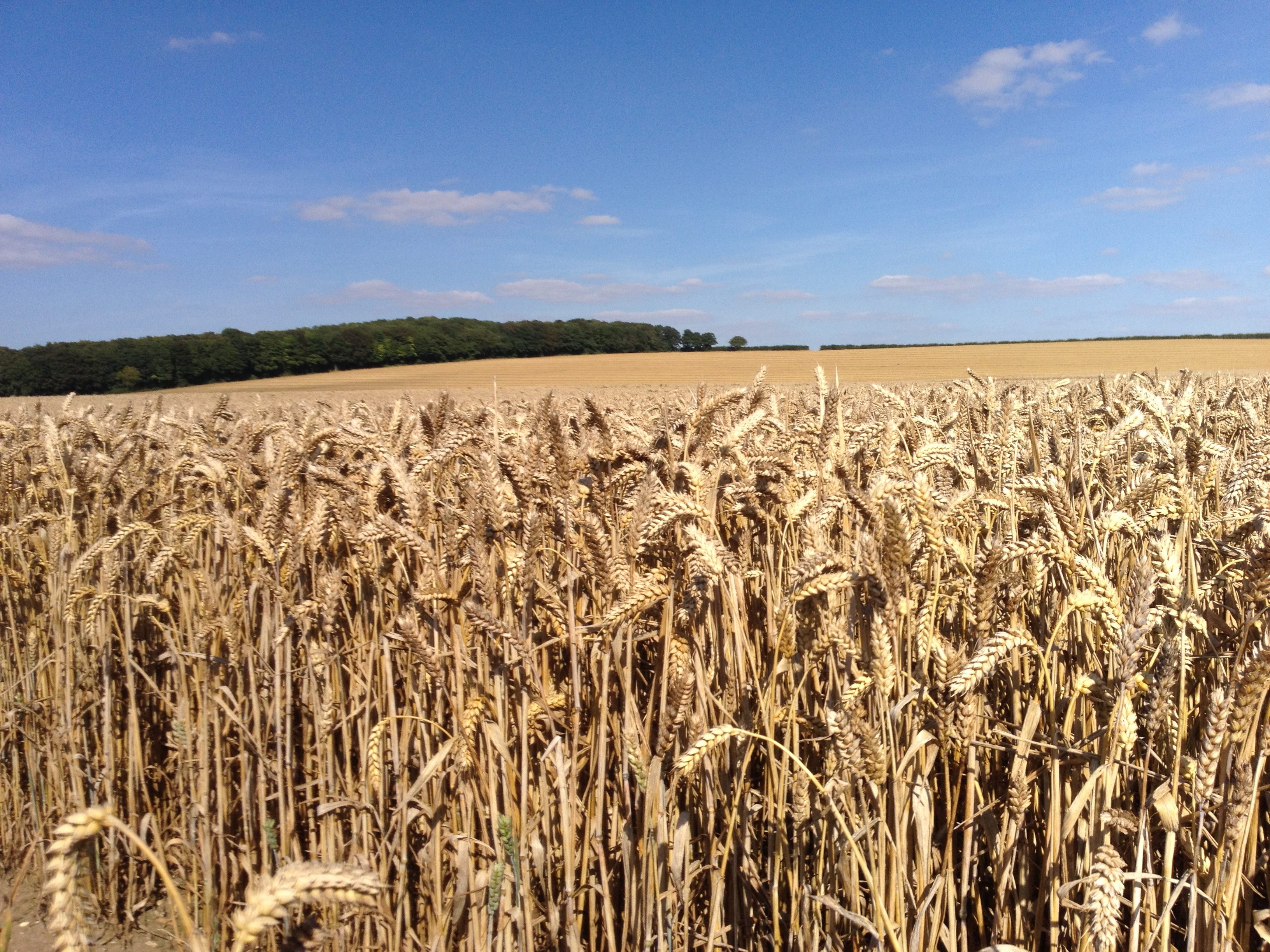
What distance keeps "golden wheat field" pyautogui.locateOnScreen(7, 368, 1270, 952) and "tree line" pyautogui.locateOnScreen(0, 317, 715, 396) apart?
48.4 meters

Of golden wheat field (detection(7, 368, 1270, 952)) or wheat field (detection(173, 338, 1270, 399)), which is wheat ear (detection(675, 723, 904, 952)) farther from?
wheat field (detection(173, 338, 1270, 399))

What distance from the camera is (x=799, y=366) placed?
134 ft

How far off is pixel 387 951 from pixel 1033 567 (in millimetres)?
1804

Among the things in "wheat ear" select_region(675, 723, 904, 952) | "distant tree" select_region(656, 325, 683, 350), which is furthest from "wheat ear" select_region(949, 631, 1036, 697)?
"distant tree" select_region(656, 325, 683, 350)

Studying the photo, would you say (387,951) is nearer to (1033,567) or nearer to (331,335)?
(1033,567)

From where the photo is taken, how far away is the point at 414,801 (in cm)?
208

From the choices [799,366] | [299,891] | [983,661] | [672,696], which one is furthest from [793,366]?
[299,891]

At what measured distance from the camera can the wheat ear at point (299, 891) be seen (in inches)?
25.4

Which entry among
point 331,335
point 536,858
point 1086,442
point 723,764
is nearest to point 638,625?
point 723,764

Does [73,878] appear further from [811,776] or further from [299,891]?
[811,776]

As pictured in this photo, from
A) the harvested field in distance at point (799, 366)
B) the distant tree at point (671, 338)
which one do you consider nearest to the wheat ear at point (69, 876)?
the harvested field in distance at point (799, 366)

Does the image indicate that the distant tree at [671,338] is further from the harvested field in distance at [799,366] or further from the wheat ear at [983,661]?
the wheat ear at [983,661]

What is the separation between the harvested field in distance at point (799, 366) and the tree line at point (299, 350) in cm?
247

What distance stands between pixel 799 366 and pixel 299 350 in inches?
1200
